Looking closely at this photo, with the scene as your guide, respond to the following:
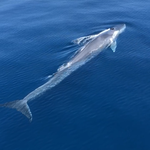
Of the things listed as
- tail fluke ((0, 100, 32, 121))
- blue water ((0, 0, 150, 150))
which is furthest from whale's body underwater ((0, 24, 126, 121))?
blue water ((0, 0, 150, 150))

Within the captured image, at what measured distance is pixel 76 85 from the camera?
52719 mm

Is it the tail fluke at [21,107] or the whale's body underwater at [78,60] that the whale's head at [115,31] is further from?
the tail fluke at [21,107]

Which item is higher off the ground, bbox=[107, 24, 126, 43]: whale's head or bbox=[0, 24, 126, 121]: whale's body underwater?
bbox=[107, 24, 126, 43]: whale's head

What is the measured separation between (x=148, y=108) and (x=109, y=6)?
6299 centimetres

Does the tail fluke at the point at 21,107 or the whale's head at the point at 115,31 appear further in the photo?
the whale's head at the point at 115,31

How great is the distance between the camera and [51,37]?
74375 mm

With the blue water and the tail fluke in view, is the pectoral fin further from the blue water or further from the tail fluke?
the tail fluke

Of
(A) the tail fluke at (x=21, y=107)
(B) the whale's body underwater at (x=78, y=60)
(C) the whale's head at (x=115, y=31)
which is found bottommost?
(A) the tail fluke at (x=21, y=107)

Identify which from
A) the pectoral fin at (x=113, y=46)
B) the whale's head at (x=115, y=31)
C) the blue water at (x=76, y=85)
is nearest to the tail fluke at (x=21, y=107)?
the blue water at (x=76, y=85)

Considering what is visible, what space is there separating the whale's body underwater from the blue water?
135 centimetres

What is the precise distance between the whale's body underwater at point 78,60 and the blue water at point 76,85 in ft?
4.44

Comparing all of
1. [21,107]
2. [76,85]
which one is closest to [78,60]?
[76,85]

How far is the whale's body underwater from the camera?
44416 mm

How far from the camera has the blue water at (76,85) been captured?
135 ft
